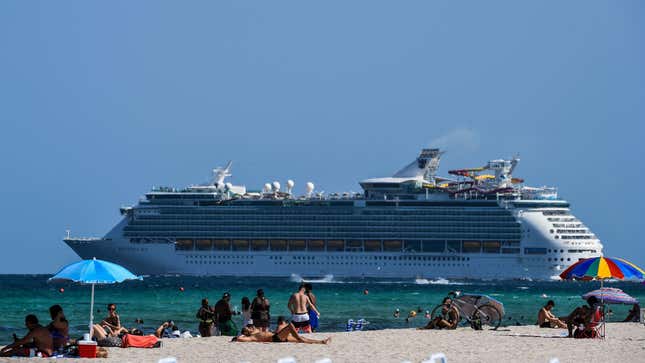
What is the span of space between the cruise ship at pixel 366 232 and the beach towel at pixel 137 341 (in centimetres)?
6548

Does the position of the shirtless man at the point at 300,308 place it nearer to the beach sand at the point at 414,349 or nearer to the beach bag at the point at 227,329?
the beach sand at the point at 414,349

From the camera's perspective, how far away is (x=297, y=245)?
90.7 meters

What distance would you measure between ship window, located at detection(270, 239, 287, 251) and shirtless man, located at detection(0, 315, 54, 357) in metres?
70.9

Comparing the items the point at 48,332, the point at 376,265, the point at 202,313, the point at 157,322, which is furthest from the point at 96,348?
the point at 376,265

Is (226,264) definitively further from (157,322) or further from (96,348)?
(96,348)

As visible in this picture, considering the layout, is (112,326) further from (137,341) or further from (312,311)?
(312,311)

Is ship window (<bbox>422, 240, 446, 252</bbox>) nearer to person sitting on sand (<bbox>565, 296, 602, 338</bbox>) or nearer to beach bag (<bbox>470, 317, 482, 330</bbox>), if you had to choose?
beach bag (<bbox>470, 317, 482, 330</bbox>)

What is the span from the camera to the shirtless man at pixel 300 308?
24.4m

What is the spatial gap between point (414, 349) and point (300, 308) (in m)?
2.86

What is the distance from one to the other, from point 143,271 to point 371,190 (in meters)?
16.8

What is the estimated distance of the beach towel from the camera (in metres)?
22.1

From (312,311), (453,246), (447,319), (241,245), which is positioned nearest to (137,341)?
(312,311)

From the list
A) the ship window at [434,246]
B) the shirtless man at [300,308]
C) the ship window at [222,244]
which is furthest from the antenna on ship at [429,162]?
the shirtless man at [300,308]

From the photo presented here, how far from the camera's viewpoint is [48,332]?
19859mm
